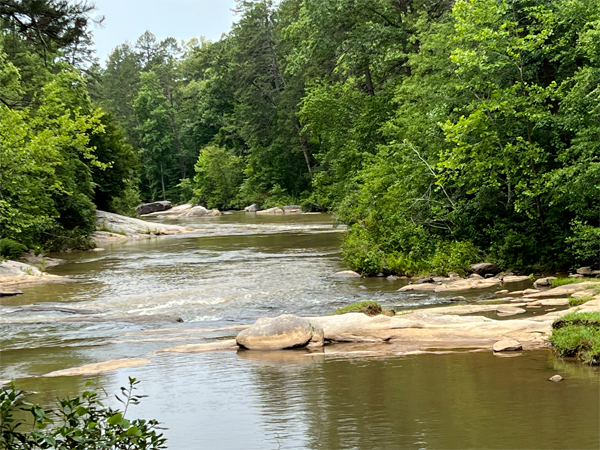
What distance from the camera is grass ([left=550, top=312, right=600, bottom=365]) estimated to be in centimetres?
862

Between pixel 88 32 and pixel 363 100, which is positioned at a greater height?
pixel 363 100

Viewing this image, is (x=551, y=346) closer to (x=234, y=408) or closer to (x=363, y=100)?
(x=234, y=408)

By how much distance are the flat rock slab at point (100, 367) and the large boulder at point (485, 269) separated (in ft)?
33.0

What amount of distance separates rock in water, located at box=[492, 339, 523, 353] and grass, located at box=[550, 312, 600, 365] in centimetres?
46

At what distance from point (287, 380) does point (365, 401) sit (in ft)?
4.53

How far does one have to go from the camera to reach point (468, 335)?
403 inches

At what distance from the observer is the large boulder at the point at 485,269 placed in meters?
17.5

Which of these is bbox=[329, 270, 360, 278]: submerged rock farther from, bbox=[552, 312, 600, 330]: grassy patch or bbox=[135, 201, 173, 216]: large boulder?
bbox=[135, 201, 173, 216]: large boulder

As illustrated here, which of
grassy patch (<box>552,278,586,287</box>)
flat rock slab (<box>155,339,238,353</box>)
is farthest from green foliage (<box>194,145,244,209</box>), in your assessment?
flat rock slab (<box>155,339,238,353</box>)

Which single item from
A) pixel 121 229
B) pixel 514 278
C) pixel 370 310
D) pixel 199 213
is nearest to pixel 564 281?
pixel 514 278

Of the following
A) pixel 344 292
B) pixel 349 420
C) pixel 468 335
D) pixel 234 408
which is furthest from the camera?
pixel 344 292

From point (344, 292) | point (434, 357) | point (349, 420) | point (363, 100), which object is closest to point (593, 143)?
point (344, 292)

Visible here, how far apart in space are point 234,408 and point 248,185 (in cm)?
5749

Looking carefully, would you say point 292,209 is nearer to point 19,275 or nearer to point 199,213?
point 199,213
